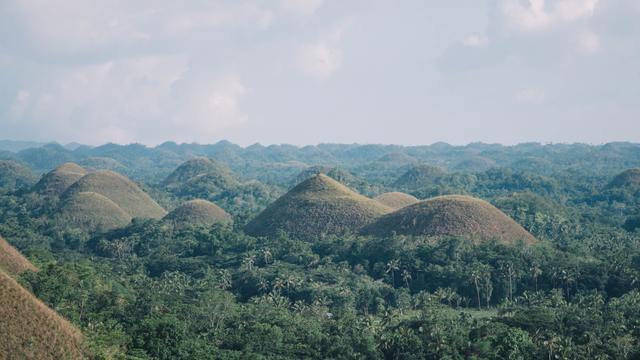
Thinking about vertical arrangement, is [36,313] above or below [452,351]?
above

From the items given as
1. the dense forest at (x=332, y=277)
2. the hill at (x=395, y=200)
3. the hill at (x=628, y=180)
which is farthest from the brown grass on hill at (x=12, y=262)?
the hill at (x=628, y=180)

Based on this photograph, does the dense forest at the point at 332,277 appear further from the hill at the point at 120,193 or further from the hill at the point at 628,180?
the hill at the point at 628,180

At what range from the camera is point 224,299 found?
62.1m

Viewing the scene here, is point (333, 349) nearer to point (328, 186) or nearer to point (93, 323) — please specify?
point (93, 323)

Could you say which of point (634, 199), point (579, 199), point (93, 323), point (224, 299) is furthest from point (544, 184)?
point (93, 323)

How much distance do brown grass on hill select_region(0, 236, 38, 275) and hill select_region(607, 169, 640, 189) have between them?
139180 millimetres

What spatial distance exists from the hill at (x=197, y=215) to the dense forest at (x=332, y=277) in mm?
406

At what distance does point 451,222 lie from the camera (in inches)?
3856

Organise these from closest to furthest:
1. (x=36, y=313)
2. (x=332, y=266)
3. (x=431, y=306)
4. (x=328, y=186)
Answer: (x=36, y=313)
(x=431, y=306)
(x=332, y=266)
(x=328, y=186)

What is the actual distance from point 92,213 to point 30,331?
8872cm

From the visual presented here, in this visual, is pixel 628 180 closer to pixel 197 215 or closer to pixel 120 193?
pixel 197 215

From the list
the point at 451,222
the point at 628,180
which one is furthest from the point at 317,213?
the point at 628,180

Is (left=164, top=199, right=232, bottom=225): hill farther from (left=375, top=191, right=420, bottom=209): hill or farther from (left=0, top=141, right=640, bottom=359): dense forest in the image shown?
(left=375, top=191, right=420, bottom=209): hill

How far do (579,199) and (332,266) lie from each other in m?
101
